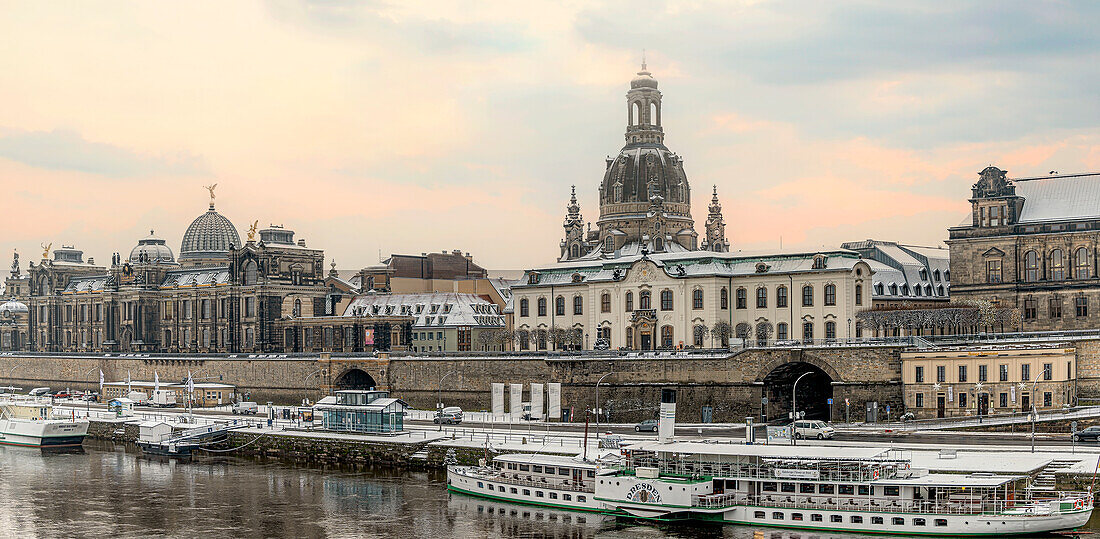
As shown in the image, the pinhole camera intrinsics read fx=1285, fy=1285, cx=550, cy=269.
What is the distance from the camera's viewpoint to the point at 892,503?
65.5 metres

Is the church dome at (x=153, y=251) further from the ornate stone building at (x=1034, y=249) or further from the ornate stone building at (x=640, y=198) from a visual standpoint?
the ornate stone building at (x=1034, y=249)

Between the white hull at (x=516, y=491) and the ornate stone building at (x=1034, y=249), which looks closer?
the white hull at (x=516, y=491)

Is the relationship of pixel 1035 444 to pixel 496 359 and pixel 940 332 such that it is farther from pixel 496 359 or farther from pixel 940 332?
pixel 496 359

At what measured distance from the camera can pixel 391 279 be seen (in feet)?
592

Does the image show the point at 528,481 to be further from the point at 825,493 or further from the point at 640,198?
the point at 640,198

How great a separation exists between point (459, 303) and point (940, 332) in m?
60.9

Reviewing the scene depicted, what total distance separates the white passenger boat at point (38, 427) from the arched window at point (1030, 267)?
84.9m

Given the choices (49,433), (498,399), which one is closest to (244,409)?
(49,433)

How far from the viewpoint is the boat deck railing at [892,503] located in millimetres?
63438

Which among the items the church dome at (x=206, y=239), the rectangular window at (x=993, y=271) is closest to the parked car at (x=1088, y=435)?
the rectangular window at (x=993, y=271)

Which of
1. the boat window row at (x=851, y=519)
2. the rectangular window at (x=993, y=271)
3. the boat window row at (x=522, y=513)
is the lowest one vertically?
the boat window row at (x=522, y=513)

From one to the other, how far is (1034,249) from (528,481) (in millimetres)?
57314

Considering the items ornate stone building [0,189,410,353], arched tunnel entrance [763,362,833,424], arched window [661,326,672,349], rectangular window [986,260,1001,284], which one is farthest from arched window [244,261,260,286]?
rectangular window [986,260,1001,284]

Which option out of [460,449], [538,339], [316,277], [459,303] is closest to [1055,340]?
[460,449]
